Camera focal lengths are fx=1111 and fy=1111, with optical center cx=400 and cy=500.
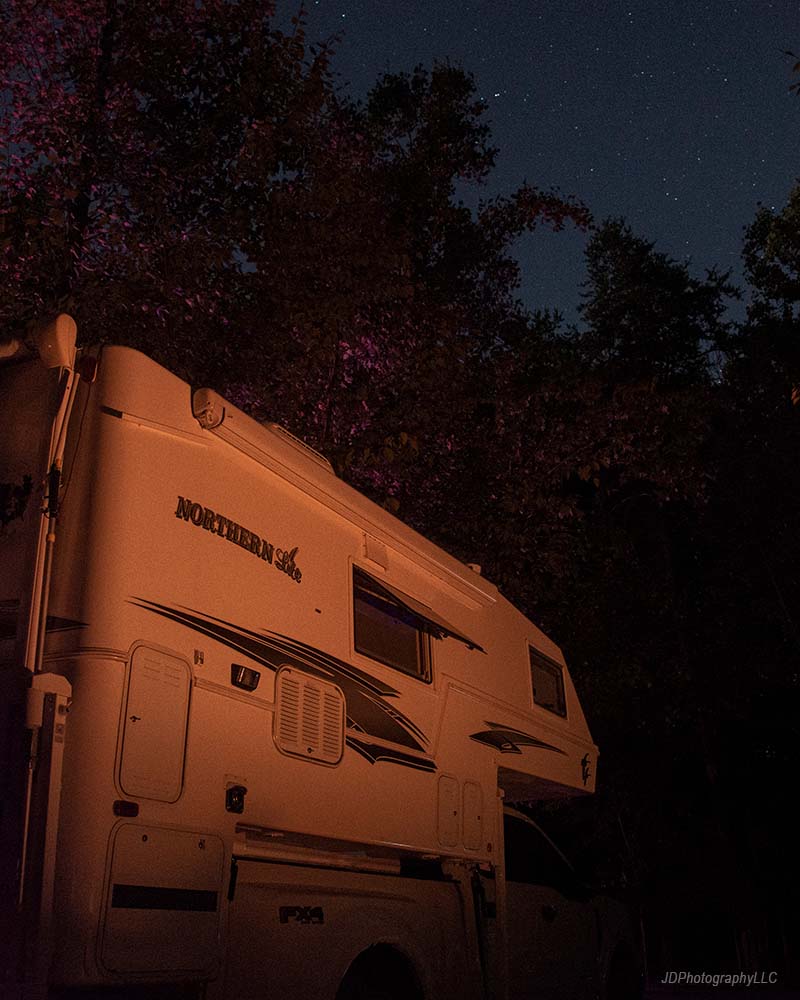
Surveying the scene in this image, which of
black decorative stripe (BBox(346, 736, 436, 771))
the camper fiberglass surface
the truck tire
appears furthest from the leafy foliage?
the truck tire

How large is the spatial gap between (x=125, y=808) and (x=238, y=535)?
60.0 inches

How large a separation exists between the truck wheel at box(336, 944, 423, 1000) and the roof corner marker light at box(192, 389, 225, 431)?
283 centimetres

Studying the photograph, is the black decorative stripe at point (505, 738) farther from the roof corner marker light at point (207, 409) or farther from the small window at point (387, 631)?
the roof corner marker light at point (207, 409)

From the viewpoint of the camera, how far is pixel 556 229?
15.7m

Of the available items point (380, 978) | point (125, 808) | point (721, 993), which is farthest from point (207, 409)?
point (721, 993)

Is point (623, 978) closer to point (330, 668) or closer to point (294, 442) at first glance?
point (330, 668)

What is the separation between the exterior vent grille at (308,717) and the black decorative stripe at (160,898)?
89cm

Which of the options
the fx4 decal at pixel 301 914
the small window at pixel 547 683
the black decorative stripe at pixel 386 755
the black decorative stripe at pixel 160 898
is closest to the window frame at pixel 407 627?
the black decorative stripe at pixel 386 755

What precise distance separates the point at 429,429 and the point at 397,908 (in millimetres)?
8640

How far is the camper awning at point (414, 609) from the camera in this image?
6613 mm

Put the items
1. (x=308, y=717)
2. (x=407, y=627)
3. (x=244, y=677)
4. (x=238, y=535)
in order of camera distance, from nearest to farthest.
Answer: (x=244, y=677) → (x=238, y=535) → (x=308, y=717) → (x=407, y=627)

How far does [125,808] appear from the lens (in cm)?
432

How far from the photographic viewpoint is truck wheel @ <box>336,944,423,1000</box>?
18.6ft

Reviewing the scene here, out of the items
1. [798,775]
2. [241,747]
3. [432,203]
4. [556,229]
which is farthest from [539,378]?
[798,775]
